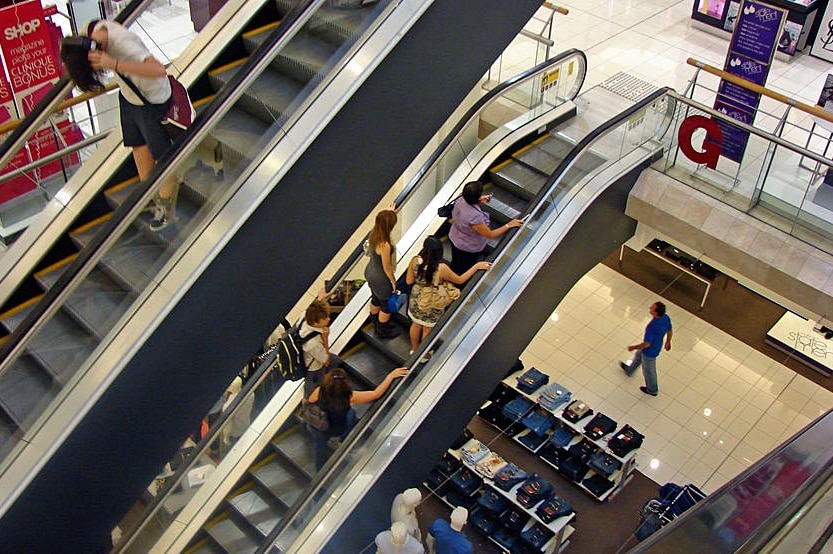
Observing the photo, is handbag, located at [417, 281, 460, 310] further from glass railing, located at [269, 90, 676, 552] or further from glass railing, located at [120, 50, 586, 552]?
glass railing, located at [120, 50, 586, 552]

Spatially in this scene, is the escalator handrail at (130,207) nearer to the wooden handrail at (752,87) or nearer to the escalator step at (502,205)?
the escalator step at (502,205)

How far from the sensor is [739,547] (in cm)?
310

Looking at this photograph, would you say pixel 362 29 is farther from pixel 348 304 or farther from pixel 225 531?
pixel 225 531

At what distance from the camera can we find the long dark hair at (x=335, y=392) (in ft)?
21.1

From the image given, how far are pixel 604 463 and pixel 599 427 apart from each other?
1.43 feet

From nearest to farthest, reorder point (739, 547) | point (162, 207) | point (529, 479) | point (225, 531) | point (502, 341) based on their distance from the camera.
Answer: point (739, 547), point (162, 207), point (225, 531), point (502, 341), point (529, 479)

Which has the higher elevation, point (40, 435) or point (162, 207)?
point (162, 207)

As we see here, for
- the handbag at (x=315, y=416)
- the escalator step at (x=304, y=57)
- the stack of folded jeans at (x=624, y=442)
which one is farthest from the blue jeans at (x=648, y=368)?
the escalator step at (x=304, y=57)

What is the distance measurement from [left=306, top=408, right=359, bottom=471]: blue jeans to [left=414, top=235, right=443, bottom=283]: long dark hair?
116cm

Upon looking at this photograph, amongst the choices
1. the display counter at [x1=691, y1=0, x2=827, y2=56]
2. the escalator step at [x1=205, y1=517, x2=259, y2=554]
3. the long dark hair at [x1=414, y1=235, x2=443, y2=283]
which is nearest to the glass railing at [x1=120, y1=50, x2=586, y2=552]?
the escalator step at [x1=205, y1=517, x2=259, y2=554]

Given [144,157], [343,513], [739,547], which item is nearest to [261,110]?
[144,157]

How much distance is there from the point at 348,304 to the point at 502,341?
1.48 metres

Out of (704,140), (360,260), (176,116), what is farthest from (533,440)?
(176,116)

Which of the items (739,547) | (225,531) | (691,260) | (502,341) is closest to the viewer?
(739,547)
